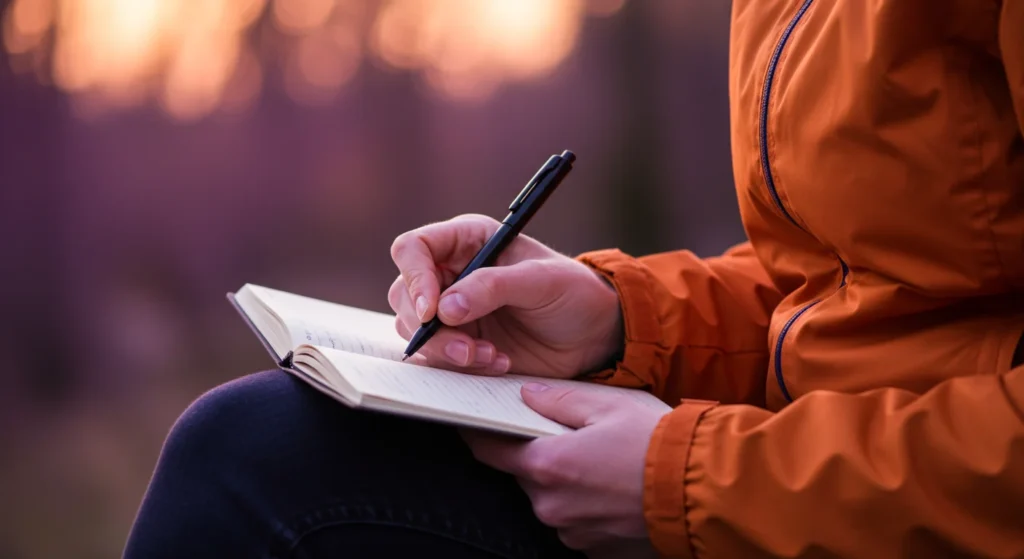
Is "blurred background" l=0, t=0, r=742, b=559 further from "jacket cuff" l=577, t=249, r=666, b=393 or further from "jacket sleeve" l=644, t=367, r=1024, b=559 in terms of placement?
"jacket sleeve" l=644, t=367, r=1024, b=559

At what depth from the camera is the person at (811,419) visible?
45cm

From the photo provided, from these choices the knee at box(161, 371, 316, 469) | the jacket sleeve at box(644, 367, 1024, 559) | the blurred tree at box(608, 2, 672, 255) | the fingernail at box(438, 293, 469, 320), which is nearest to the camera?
the jacket sleeve at box(644, 367, 1024, 559)

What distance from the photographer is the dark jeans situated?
0.51m

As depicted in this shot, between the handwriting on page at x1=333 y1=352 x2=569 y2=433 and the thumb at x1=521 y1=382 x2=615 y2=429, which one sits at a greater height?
the handwriting on page at x1=333 y1=352 x2=569 y2=433

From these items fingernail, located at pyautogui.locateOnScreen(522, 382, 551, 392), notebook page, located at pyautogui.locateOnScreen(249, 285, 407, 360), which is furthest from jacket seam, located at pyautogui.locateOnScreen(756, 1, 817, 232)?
notebook page, located at pyautogui.locateOnScreen(249, 285, 407, 360)

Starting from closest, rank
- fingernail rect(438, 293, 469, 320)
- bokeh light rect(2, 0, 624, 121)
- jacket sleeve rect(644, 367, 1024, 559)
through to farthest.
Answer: jacket sleeve rect(644, 367, 1024, 559)
fingernail rect(438, 293, 469, 320)
bokeh light rect(2, 0, 624, 121)

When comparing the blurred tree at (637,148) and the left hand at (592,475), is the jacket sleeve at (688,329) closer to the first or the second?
the left hand at (592,475)

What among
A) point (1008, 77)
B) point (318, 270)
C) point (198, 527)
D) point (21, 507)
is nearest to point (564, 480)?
point (198, 527)

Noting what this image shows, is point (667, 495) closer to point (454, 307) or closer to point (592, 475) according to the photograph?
point (592, 475)

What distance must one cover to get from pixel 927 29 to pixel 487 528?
441 millimetres

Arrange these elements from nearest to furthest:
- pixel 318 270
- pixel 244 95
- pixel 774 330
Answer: pixel 774 330, pixel 244 95, pixel 318 270

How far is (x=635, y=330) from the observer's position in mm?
732

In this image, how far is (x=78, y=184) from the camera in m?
1.52

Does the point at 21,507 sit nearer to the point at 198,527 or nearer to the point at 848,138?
the point at 198,527
